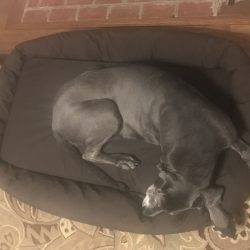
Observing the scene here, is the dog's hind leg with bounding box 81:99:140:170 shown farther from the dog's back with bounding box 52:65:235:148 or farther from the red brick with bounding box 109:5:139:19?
the red brick with bounding box 109:5:139:19

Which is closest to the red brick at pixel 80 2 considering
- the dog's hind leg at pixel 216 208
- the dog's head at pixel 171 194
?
the dog's head at pixel 171 194

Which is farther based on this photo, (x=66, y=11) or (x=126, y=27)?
(x=66, y=11)

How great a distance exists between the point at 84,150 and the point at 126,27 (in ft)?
2.12

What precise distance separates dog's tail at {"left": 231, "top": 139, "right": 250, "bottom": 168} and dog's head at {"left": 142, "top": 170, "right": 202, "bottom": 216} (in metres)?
0.23

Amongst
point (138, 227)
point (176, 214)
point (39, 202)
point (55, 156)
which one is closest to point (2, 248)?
point (39, 202)

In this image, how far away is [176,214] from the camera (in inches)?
63.2

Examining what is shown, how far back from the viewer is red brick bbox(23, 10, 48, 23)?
92.7 inches

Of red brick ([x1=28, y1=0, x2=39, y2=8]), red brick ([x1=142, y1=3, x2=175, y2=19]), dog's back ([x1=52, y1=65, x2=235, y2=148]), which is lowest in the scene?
dog's back ([x1=52, y1=65, x2=235, y2=148])

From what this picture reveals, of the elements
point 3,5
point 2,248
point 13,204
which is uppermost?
point 3,5

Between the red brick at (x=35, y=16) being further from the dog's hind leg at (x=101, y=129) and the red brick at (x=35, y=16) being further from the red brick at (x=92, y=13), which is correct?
the dog's hind leg at (x=101, y=129)

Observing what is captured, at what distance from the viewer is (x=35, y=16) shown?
237 centimetres

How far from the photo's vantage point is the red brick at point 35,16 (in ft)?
7.72

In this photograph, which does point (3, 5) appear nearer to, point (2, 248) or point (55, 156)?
point (55, 156)

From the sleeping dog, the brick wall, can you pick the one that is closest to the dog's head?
the sleeping dog
